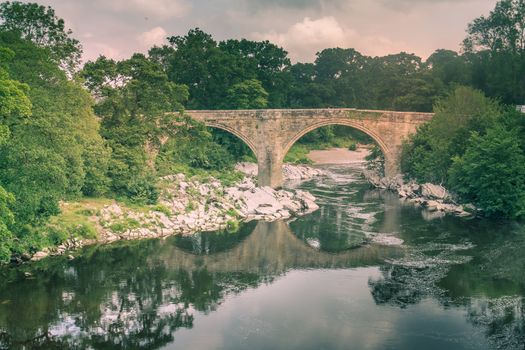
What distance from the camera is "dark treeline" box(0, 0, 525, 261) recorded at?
28.0 meters

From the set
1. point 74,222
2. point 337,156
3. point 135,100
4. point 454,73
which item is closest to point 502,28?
point 454,73

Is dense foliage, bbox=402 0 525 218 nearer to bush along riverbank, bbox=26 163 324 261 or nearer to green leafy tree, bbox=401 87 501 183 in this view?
green leafy tree, bbox=401 87 501 183

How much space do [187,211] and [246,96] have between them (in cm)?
2648

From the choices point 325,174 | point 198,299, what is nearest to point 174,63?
point 325,174

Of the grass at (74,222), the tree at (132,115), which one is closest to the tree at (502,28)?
the tree at (132,115)

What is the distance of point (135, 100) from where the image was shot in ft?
146

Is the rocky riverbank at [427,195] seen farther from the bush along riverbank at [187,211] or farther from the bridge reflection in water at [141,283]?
the bridge reflection in water at [141,283]

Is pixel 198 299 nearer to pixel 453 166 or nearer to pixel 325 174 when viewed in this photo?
pixel 453 166

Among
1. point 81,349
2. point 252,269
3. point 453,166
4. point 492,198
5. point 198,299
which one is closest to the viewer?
point 81,349

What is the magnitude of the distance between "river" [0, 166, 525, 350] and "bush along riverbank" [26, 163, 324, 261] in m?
1.31

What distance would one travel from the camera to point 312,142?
85562 mm

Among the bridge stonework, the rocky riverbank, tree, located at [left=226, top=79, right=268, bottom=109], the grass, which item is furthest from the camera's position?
tree, located at [left=226, top=79, right=268, bottom=109]

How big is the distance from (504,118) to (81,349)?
3727 centimetres

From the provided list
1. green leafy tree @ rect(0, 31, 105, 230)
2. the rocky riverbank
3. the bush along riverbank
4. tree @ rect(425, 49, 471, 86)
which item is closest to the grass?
the bush along riverbank
